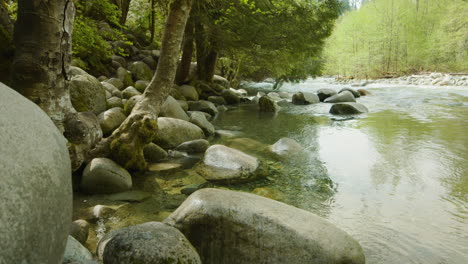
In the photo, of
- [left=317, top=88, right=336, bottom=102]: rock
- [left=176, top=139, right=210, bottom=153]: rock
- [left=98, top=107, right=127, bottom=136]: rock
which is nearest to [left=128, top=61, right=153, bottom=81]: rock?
[left=98, top=107, right=127, bottom=136]: rock

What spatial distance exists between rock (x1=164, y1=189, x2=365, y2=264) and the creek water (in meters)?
0.49

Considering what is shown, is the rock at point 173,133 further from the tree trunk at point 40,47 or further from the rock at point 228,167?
the tree trunk at point 40,47

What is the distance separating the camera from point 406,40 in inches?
1297

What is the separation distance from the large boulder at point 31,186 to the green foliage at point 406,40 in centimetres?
3058

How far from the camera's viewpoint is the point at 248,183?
4.04 metres

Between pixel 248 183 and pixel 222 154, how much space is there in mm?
669

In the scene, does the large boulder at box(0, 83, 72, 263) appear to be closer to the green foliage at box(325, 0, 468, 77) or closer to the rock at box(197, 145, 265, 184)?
the rock at box(197, 145, 265, 184)

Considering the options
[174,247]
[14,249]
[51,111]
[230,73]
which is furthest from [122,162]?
[230,73]

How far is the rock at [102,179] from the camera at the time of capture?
140 inches

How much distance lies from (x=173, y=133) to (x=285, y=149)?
219 centimetres

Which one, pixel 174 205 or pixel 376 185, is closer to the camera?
pixel 174 205

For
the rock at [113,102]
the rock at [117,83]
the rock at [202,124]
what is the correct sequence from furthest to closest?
the rock at [117,83] → the rock at [202,124] → the rock at [113,102]

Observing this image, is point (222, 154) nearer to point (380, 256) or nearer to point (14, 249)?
point (380, 256)

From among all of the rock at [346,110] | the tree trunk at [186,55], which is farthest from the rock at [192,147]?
the rock at [346,110]
